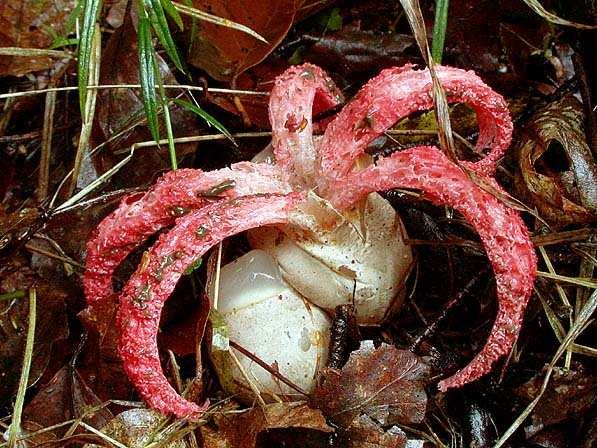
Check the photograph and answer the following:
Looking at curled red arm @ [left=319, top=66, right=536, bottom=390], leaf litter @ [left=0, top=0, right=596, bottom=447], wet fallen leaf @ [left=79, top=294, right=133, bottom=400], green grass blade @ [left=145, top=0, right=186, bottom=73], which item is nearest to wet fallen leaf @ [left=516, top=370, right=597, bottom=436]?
leaf litter @ [left=0, top=0, right=596, bottom=447]

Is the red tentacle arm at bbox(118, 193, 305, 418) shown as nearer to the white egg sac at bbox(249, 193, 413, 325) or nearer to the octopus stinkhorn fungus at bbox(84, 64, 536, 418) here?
the octopus stinkhorn fungus at bbox(84, 64, 536, 418)

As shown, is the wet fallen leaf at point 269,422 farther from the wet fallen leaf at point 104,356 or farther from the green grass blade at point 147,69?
the green grass blade at point 147,69

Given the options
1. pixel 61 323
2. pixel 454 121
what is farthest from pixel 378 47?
pixel 61 323

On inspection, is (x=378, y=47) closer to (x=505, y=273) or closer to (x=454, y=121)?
(x=454, y=121)

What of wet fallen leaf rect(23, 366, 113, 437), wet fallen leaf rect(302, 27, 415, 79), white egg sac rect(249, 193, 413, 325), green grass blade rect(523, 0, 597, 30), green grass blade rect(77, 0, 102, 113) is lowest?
wet fallen leaf rect(23, 366, 113, 437)

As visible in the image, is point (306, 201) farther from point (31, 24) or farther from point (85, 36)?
point (31, 24)

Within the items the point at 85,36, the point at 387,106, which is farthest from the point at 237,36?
the point at 387,106
